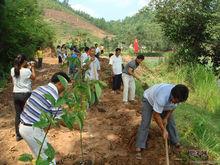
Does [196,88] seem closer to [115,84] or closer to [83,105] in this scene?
[115,84]

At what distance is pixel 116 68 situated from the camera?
36.6ft

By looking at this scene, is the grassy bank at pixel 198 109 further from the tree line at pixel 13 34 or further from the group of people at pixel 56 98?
the tree line at pixel 13 34

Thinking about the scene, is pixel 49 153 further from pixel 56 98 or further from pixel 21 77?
pixel 21 77

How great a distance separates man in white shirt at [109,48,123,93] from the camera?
10847 mm

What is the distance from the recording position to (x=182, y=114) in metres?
10.8

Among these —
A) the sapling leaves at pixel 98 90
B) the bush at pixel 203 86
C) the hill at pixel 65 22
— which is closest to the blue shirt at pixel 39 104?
the sapling leaves at pixel 98 90

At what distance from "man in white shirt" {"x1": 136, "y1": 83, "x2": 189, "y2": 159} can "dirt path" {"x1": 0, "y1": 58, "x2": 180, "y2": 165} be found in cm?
27

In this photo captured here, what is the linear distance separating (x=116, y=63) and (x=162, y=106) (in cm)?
511

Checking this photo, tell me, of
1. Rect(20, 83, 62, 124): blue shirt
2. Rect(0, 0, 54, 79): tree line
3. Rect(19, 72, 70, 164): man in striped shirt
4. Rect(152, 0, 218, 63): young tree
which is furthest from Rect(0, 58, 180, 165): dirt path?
Rect(152, 0, 218, 63): young tree

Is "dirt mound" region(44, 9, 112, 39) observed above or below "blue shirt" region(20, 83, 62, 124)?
above

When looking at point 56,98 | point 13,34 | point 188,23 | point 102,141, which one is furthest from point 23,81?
point 188,23

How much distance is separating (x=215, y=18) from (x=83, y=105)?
1368 centimetres

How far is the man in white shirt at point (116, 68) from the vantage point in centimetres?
1085

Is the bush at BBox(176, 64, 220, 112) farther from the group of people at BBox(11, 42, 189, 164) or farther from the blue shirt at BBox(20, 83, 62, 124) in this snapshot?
the blue shirt at BBox(20, 83, 62, 124)
